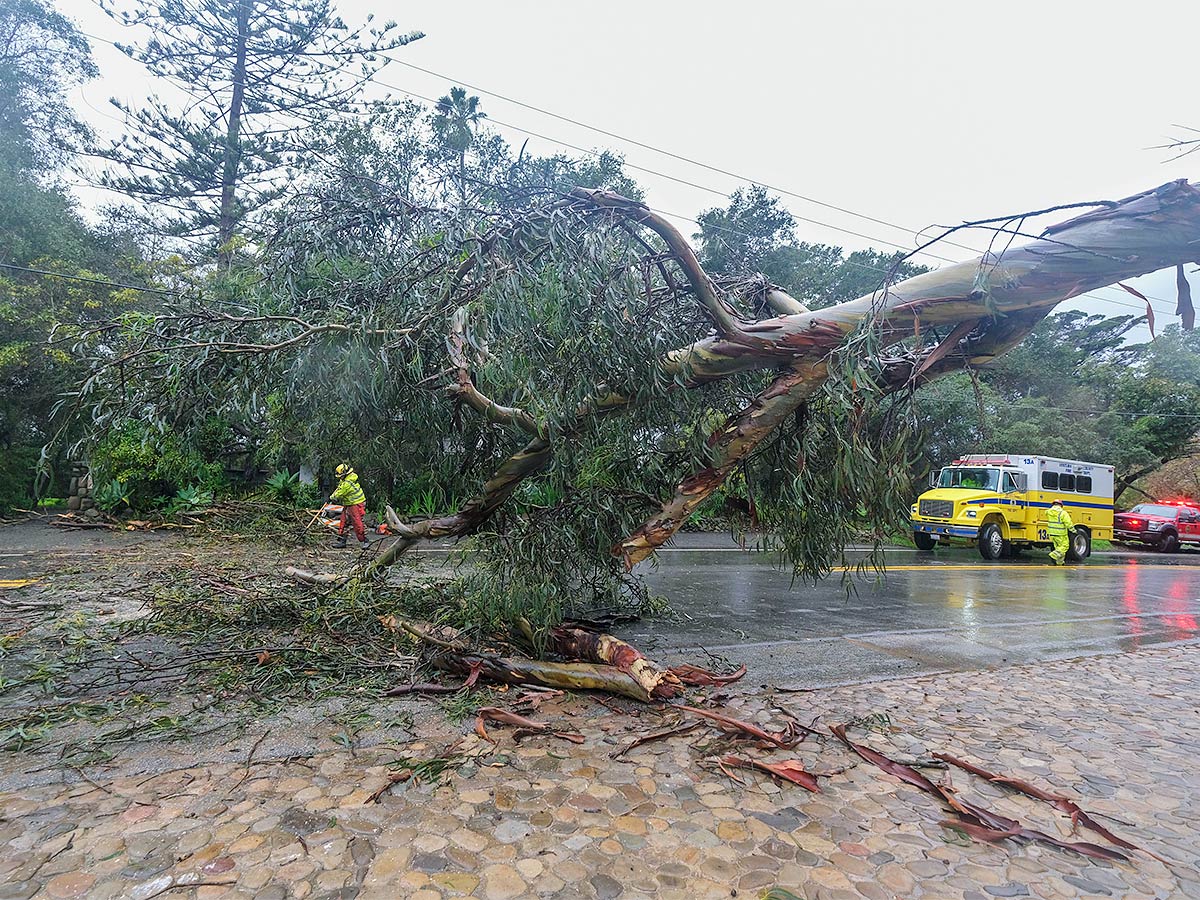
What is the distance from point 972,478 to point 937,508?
135cm

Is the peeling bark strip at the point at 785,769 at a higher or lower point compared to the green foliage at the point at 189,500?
lower

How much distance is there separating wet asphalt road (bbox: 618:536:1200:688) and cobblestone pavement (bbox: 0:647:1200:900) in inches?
66.3

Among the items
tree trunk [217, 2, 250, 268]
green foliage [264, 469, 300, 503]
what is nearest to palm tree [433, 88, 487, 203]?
tree trunk [217, 2, 250, 268]

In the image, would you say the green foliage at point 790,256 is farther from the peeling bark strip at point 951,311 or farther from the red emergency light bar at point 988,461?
the peeling bark strip at point 951,311

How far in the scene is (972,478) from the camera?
1628cm

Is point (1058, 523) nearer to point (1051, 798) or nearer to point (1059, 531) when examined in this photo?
point (1059, 531)

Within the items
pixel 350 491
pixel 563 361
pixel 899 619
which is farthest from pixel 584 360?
pixel 350 491

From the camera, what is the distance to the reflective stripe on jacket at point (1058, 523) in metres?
14.9

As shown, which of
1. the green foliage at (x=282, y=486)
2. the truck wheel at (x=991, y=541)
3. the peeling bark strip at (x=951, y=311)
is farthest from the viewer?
the truck wheel at (x=991, y=541)

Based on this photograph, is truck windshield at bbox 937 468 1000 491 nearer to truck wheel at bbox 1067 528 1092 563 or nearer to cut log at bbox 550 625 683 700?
truck wheel at bbox 1067 528 1092 563

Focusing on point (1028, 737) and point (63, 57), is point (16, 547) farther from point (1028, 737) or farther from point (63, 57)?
point (63, 57)

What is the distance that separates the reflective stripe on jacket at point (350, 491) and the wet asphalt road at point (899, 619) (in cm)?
510

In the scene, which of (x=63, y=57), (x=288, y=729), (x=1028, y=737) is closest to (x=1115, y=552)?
(x=1028, y=737)

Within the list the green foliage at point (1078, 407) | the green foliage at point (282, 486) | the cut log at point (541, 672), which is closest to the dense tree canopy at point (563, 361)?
the cut log at point (541, 672)
